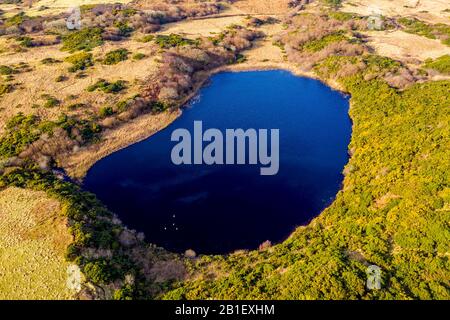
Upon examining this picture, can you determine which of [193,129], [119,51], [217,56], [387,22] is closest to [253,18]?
[217,56]

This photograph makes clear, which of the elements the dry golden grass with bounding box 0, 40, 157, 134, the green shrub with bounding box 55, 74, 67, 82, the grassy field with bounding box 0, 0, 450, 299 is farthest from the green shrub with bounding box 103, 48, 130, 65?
the green shrub with bounding box 55, 74, 67, 82

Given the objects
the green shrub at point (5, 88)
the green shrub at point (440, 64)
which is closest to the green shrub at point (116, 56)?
the green shrub at point (5, 88)

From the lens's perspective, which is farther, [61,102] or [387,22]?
[387,22]

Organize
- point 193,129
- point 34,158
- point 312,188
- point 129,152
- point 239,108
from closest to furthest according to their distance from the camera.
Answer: point 312,188 → point 34,158 → point 129,152 → point 193,129 → point 239,108

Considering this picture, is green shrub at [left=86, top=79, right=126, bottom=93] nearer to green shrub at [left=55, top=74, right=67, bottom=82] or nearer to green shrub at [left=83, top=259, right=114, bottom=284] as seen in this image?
green shrub at [left=55, top=74, right=67, bottom=82]

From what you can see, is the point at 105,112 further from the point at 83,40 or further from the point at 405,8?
the point at 405,8

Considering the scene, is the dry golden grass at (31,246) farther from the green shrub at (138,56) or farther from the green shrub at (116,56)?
the green shrub at (138,56)
